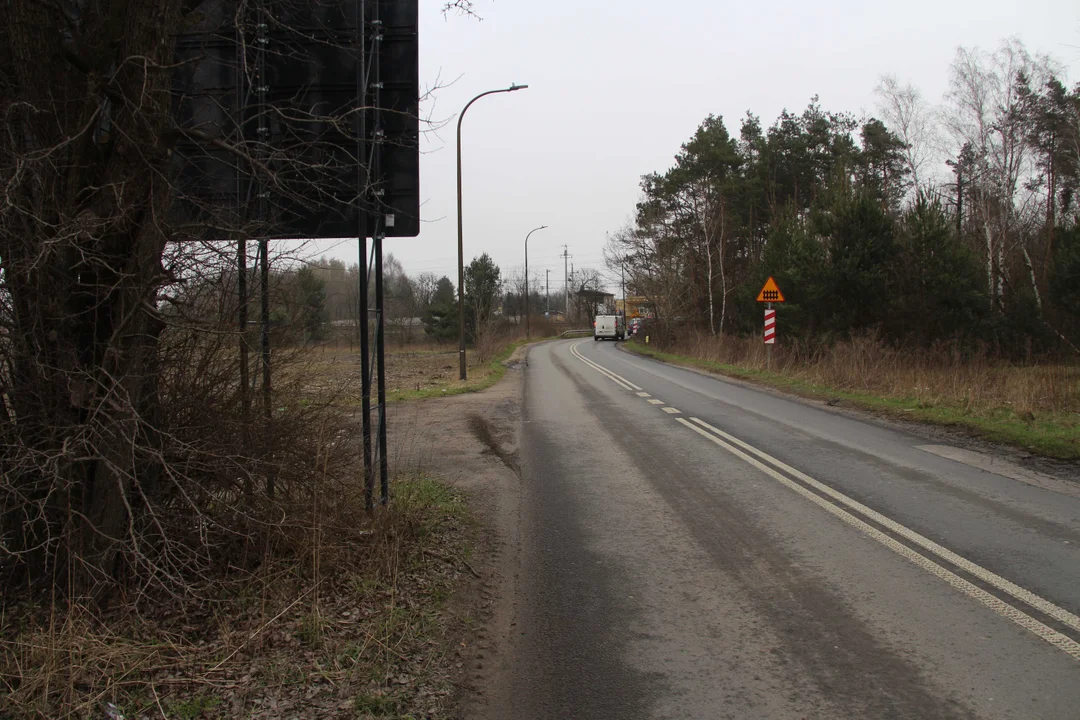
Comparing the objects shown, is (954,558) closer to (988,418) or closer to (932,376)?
(988,418)

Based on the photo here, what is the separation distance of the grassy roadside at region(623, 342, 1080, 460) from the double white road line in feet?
12.0

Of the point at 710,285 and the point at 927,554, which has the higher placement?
the point at 710,285

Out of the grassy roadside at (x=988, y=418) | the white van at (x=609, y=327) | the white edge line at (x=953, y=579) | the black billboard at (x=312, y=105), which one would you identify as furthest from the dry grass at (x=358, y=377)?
the white van at (x=609, y=327)

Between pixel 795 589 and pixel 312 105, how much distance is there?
4.67 m

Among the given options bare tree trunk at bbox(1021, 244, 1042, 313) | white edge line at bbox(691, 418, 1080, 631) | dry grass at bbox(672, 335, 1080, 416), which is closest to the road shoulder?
dry grass at bbox(672, 335, 1080, 416)

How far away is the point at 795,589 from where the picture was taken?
470 cm

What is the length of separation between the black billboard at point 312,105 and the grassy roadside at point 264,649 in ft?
7.42

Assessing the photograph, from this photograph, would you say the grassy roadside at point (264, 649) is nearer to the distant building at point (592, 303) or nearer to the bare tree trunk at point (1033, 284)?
the bare tree trunk at point (1033, 284)

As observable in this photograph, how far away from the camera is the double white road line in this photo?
4012 millimetres

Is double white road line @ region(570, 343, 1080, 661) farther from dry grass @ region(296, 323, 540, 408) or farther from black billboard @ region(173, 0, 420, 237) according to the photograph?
black billboard @ region(173, 0, 420, 237)

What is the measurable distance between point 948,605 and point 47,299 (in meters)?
5.31

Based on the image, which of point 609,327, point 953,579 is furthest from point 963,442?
point 609,327

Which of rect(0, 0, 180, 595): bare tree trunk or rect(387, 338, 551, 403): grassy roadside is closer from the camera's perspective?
rect(0, 0, 180, 595): bare tree trunk

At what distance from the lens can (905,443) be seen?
1012cm
